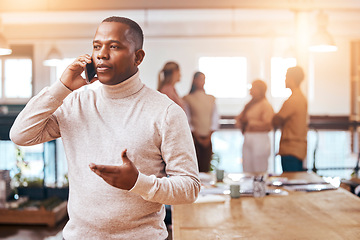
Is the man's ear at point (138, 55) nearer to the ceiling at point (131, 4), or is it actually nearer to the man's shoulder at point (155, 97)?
the man's shoulder at point (155, 97)

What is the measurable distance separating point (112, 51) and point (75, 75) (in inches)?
6.4

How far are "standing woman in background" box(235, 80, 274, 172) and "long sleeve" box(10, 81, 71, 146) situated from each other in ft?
10.6

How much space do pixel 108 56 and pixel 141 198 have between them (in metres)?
0.42

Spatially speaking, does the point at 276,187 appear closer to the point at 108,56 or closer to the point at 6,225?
the point at 108,56

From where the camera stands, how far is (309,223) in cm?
206

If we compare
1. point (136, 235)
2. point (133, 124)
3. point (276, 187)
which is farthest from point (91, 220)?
point (276, 187)

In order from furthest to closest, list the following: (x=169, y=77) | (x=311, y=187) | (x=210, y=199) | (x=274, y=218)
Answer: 1. (x=169, y=77)
2. (x=311, y=187)
3. (x=210, y=199)
4. (x=274, y=218)

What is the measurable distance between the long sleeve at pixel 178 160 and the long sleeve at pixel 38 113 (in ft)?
1.08

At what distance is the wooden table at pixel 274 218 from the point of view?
189cm

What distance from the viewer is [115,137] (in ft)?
4.35

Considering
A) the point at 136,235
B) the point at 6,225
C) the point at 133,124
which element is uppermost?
the point at 133,124

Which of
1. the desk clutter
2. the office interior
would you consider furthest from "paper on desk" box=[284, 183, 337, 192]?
the office interior

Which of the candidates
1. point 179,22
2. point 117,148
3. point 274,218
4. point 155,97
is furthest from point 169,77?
point 179,22

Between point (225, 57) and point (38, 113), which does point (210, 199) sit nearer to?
point (38, 113)
